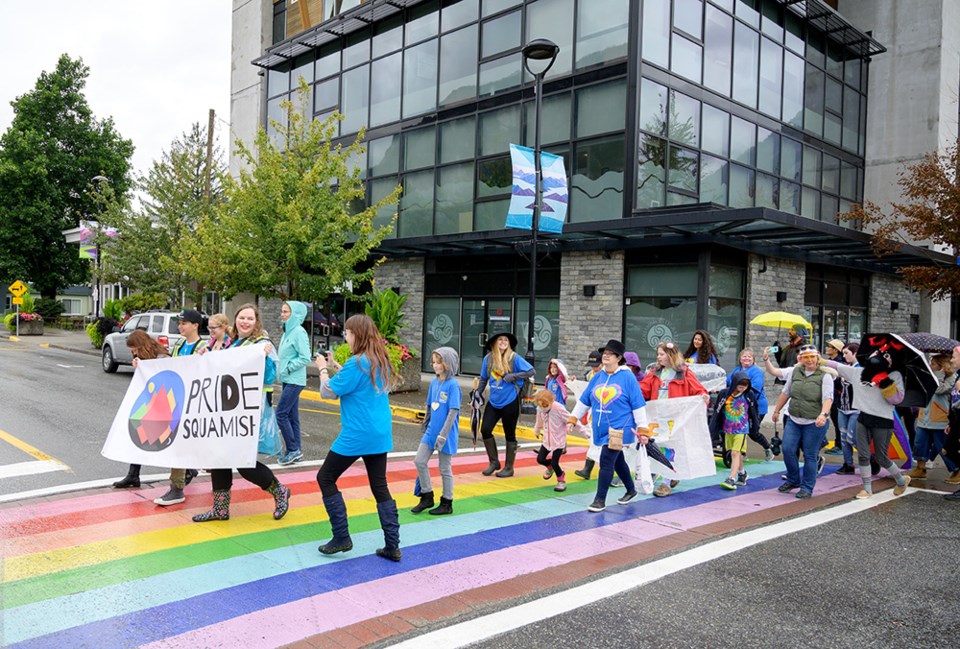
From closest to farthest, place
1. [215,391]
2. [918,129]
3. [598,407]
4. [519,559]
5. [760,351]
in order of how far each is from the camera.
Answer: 1. [519,559]
2. [215,391]
3. [598,407]
4. [760,351]
5. [918,129]

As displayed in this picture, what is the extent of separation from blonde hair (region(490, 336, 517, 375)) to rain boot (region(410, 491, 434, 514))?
1966mm

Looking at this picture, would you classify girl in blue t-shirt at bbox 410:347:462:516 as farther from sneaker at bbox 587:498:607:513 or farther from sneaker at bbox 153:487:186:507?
sneaker at bbox 153:487:186:507

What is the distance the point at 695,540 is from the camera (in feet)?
20.6

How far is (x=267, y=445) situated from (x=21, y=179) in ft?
156

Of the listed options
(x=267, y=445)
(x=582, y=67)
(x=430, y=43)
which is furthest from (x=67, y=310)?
(x=267, y=445)

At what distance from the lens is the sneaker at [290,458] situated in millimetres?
8820

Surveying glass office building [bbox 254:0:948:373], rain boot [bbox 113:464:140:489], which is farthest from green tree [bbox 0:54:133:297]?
rain boot [bbox 113:464:140:489]

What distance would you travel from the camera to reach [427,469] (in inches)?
263

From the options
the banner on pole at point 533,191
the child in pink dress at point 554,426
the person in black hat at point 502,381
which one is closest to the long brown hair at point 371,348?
the person in black hat at point 502,381

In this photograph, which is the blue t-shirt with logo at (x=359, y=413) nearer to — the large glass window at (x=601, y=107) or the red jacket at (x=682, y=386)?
the red jacket at (x=682, y=386)

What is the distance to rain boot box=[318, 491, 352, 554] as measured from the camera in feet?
17.5

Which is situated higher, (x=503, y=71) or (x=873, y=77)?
(x=873, y=77)

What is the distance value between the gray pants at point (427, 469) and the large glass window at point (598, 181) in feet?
36.6

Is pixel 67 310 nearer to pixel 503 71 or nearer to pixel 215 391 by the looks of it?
pixel 503 71
